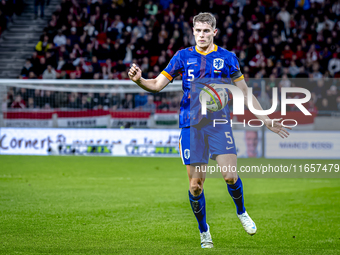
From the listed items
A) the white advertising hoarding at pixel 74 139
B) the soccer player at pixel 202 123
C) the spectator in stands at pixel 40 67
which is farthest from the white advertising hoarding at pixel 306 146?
the soccer player at pixel 202 123

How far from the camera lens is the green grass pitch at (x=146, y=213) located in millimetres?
5039

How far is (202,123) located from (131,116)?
10.3 meters

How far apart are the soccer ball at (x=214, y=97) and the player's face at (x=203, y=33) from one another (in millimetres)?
427

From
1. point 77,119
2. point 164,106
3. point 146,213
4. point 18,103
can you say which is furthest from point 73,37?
point 146,213

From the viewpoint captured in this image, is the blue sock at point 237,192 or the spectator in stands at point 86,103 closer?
the blue sock at point 237,192

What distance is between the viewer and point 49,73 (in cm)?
1778

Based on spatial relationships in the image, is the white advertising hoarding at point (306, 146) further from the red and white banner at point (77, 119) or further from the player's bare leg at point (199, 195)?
the player's bare leg at point (199, 195)

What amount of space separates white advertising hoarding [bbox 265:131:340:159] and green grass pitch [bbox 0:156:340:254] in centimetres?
297

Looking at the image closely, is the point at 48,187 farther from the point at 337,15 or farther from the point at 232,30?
the point at 337,15

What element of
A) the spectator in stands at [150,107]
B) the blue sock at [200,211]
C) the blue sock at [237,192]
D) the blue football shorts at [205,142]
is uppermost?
the blue football shorts at [205,142]

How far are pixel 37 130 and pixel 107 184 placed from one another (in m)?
5.68

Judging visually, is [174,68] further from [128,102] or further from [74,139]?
[128,102]

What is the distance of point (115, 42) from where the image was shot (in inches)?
779

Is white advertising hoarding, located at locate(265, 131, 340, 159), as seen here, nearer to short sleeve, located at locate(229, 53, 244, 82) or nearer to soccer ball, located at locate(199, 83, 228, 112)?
short sleeve, located at locate(229, 53, 244, 82)
